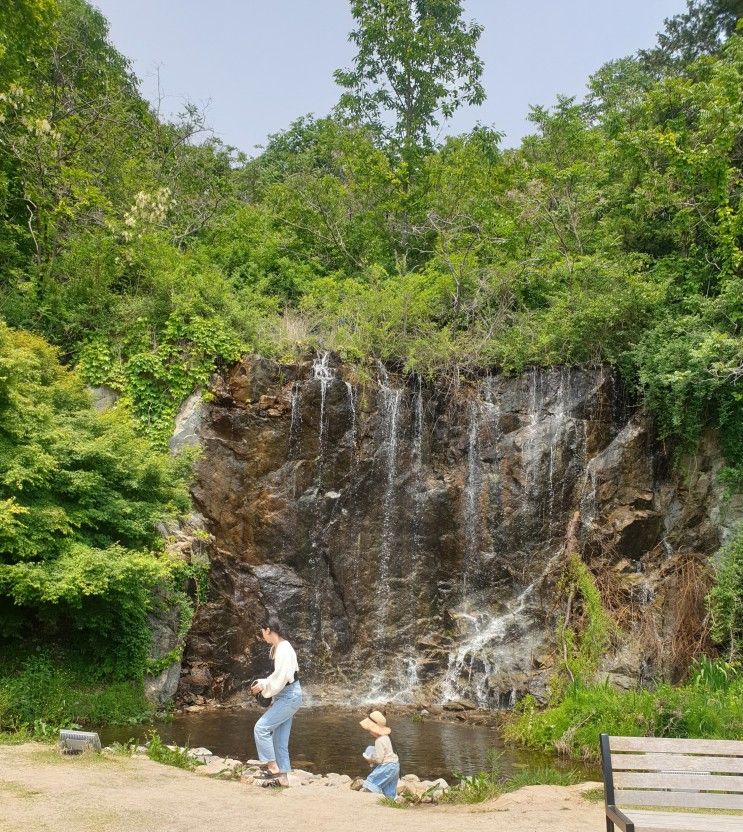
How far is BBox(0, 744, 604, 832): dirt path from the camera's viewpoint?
17.5ft

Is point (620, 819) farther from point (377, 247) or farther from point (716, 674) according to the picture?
point (377, 247)

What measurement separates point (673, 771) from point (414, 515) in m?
9.10

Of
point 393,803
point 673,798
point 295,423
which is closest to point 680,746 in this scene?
point 673,798

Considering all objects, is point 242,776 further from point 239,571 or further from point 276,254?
point 276,254

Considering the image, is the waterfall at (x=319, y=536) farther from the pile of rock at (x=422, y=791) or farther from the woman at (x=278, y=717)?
the woman at (x=278, y=717)

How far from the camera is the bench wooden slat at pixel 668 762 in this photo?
461cm

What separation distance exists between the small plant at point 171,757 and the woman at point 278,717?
0.97 metres

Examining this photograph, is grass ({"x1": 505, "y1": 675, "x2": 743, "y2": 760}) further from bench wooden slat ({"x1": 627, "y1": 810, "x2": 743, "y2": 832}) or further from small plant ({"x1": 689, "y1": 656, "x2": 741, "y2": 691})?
bench wooden slat ({"x1": 627, "y1": 810, "x2": 743, "y2": 832})

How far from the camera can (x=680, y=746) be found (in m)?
4.72

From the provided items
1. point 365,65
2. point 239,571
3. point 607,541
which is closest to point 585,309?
point 607,541

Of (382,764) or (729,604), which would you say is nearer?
(382,764)

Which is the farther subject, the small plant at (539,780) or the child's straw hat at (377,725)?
the small plant at (539,780)

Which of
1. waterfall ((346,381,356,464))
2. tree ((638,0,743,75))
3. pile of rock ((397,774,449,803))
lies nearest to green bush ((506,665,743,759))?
pile of rock ((397,774,449,803))

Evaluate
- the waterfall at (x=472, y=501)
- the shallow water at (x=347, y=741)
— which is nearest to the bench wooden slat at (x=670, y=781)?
the shallow water at (x=347, y=741)
